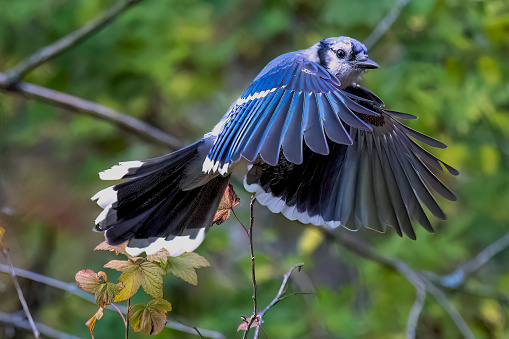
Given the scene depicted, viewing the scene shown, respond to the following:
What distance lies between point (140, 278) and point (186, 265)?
11 cm

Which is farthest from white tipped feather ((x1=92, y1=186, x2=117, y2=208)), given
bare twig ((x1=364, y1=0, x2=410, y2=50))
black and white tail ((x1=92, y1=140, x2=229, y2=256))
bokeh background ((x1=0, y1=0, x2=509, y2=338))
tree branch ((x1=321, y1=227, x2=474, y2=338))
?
bare twig ((x1=364, y1=0, x2=410, y2=50))

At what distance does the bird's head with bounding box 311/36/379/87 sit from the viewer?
6.08ft

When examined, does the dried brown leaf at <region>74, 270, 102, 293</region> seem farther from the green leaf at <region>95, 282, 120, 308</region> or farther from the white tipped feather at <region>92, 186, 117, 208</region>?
the white tipped feather at <region>92, 186, 117, 208</region>

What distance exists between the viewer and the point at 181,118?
4.88 metres

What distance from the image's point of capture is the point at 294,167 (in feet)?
6.14

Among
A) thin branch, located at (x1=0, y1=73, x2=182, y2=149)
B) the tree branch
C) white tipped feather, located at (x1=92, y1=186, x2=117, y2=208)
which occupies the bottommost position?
white tipped feather, located at (x1=92, y1=186, x2=117, y2=208)

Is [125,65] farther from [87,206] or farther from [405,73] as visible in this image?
[405,73]

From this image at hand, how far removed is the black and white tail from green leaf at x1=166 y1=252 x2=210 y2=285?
283 mm

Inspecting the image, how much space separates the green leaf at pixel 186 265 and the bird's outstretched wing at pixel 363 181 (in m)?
0.57

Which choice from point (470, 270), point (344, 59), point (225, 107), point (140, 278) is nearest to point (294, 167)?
point (344, 59)

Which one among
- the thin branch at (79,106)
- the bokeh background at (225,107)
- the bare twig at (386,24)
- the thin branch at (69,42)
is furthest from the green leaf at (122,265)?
the bare twig at (386,24)

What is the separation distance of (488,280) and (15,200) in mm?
4080

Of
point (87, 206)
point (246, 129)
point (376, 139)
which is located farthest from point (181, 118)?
point (246, 129)

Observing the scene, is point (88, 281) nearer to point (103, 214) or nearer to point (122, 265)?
point (122, 265)
